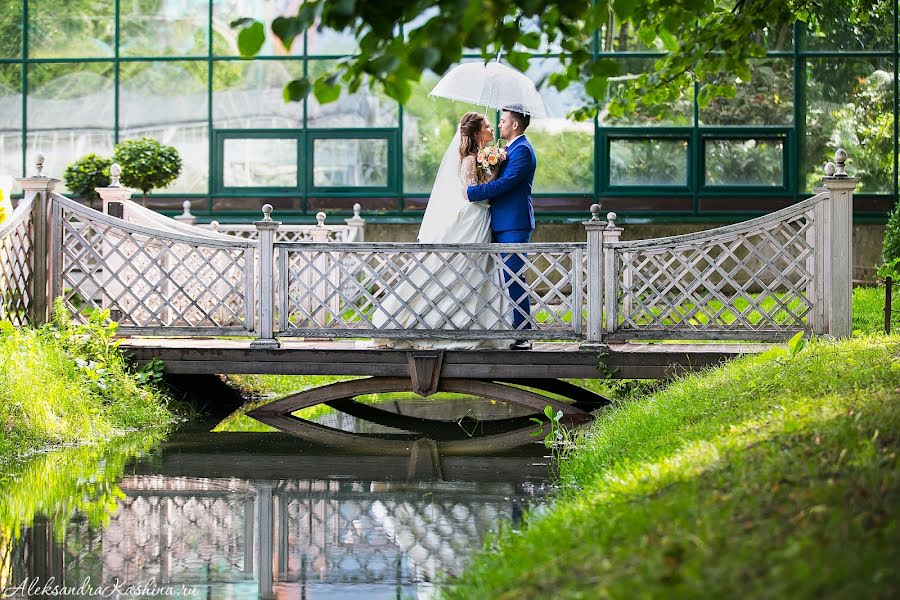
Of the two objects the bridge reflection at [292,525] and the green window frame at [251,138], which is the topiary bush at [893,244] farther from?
the green window frame at [251,138]

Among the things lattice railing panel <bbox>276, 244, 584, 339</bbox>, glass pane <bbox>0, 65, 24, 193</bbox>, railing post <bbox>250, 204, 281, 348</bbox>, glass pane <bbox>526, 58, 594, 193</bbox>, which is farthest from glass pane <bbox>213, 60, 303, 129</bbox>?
lattice railing panel <bbox>276, 244, 584, 339</bbox>

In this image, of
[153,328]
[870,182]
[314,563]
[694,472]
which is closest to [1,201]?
[153,328]

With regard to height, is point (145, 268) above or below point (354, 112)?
below

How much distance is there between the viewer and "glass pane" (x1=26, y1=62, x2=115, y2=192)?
56.8 ft

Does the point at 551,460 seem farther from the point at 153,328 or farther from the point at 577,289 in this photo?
the point at 153,328

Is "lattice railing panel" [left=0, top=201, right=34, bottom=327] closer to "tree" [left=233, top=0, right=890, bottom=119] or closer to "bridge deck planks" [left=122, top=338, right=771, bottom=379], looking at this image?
"bridge deck planks" [left=122, top=338, right=771, bottom=379]

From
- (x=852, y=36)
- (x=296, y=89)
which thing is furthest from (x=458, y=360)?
(x=852, y=36)

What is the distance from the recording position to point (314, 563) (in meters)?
5.05

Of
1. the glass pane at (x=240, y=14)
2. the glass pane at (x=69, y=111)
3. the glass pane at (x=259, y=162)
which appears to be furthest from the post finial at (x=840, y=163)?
the glass pane at (x=69, y=111)

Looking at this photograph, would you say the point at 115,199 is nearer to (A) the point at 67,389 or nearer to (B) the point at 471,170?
(A) the point at 67,389

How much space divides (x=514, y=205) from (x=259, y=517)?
4361 mm

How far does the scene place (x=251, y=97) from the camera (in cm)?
1723

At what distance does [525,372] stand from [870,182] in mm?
9007

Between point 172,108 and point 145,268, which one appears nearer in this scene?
point 145,268
